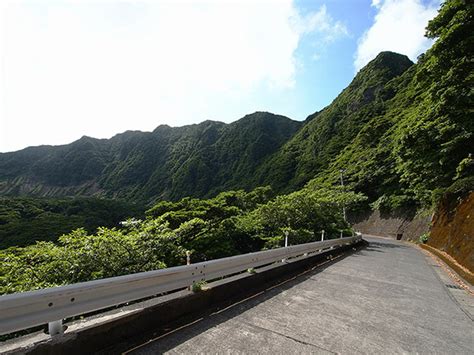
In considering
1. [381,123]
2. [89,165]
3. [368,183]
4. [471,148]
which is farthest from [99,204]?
[89,165]

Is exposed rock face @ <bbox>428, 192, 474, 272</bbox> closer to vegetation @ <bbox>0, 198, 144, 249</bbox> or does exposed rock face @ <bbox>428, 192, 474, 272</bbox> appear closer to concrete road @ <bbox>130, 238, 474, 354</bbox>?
concrete road @ <bbox>130, 238, 474, 354</bbox>

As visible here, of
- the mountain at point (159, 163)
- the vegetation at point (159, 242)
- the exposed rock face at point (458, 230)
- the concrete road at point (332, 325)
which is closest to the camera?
the concrete road at point (332, 325)

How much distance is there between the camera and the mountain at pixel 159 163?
12438 cm

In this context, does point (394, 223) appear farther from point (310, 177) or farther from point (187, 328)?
point (310, 177)

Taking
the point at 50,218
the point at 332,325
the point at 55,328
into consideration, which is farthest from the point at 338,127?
the point at 55,328

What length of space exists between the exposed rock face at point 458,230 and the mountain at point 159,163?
80387mm

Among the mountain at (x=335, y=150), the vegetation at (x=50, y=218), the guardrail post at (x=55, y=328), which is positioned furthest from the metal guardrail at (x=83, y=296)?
the vegetation at (x=50, y=218)

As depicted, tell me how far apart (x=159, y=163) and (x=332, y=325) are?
543 ft

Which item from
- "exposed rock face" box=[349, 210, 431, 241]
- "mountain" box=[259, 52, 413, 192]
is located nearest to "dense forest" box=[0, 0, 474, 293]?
"mountain" box=[259, 52, 413, 192]

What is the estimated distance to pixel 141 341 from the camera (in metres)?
2.98

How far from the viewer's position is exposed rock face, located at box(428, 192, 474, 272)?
376 inches

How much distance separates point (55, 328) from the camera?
2.40 meters

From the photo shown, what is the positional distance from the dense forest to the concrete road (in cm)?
410

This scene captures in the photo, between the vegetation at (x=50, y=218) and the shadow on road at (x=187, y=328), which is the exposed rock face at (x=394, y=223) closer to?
the shadow on road at (x=187, y=328)
